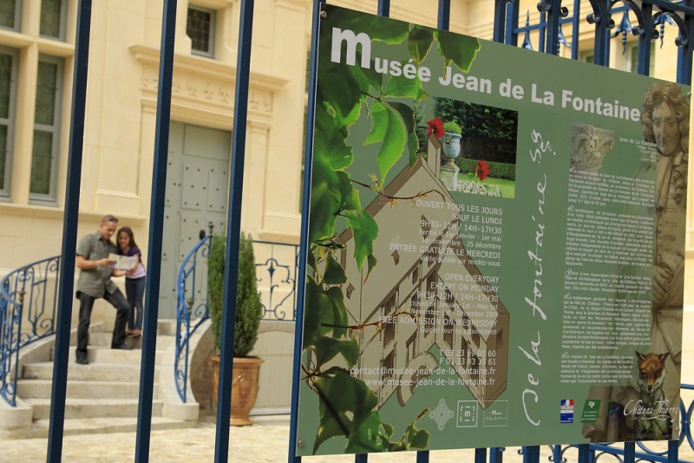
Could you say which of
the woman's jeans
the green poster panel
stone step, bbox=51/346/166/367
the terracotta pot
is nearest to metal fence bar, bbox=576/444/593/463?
the green poster panel

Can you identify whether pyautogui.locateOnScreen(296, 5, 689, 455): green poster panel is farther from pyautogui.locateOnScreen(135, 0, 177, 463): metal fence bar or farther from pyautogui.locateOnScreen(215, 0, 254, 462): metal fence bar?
pyautogui.locateOnScreen(135, 0, 177, 463): metal fence bar

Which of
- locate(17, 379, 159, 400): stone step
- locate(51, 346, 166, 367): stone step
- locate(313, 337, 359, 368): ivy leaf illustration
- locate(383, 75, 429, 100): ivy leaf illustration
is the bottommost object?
locate(17, 379, 159, 400): stone step

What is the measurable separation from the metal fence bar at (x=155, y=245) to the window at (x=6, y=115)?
9.79 meters

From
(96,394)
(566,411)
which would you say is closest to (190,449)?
(96,394)

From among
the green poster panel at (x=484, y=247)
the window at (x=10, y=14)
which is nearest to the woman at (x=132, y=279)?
the window at (x=10, y=14)

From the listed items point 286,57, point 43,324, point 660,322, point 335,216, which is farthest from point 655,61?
point 335,216

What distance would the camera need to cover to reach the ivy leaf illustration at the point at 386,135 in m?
2.32

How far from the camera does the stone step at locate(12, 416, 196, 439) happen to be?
8547 millimetres

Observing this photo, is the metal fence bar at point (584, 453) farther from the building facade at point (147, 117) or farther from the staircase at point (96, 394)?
the building facade at point (147, 117)

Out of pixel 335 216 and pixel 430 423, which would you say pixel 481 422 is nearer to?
pixel 430 423

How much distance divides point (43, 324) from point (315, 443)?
945cm

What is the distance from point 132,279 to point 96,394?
5.11ft

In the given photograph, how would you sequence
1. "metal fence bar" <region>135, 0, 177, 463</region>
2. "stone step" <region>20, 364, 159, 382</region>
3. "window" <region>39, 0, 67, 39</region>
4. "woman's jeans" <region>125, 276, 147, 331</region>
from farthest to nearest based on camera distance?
1. "window" <region>39, 0, 67, 39</region>
2. "woman's jeans" <region>125, 276, 147, 331</region>
3. "stone step" <region>20, 364, 159, 382</region>
4. "metal fence bar" <region>135, 0, 177, 463</region>

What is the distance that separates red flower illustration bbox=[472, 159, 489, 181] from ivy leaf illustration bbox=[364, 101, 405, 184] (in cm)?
24
